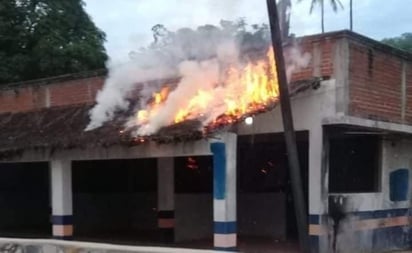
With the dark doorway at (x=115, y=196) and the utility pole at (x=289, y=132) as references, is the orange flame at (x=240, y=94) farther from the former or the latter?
the dark doorway at (x=115, y=196)

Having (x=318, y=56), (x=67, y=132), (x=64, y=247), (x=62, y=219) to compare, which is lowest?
(x=62, y=219)

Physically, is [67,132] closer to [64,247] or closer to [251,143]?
[251,143]

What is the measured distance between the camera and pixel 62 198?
14.8 metres

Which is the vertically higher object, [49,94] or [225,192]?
[49,94]

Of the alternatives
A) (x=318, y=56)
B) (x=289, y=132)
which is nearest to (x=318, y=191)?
(x=318, y=56)

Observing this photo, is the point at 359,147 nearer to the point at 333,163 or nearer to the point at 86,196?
the point at 333,163

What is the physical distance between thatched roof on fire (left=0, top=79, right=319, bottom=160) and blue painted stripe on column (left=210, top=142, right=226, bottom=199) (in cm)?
43

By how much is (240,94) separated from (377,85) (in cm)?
265

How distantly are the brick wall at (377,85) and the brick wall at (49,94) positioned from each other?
6.07 metres

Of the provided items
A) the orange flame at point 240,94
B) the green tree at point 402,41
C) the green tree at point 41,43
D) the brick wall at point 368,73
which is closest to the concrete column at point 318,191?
the brick wall at point 368,73

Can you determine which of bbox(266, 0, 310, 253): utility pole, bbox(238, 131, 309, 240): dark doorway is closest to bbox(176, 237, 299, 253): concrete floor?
bbox(238, 131, 309, 240): dark doorway

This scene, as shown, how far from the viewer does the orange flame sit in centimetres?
1153

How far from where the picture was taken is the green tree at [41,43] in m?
23.5

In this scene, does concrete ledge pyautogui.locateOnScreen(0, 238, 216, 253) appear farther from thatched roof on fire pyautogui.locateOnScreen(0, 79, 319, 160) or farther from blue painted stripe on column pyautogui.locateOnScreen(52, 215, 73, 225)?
blue painted stripe on column pyautogui.locateOnScreen(52, 215, 73, 225)
